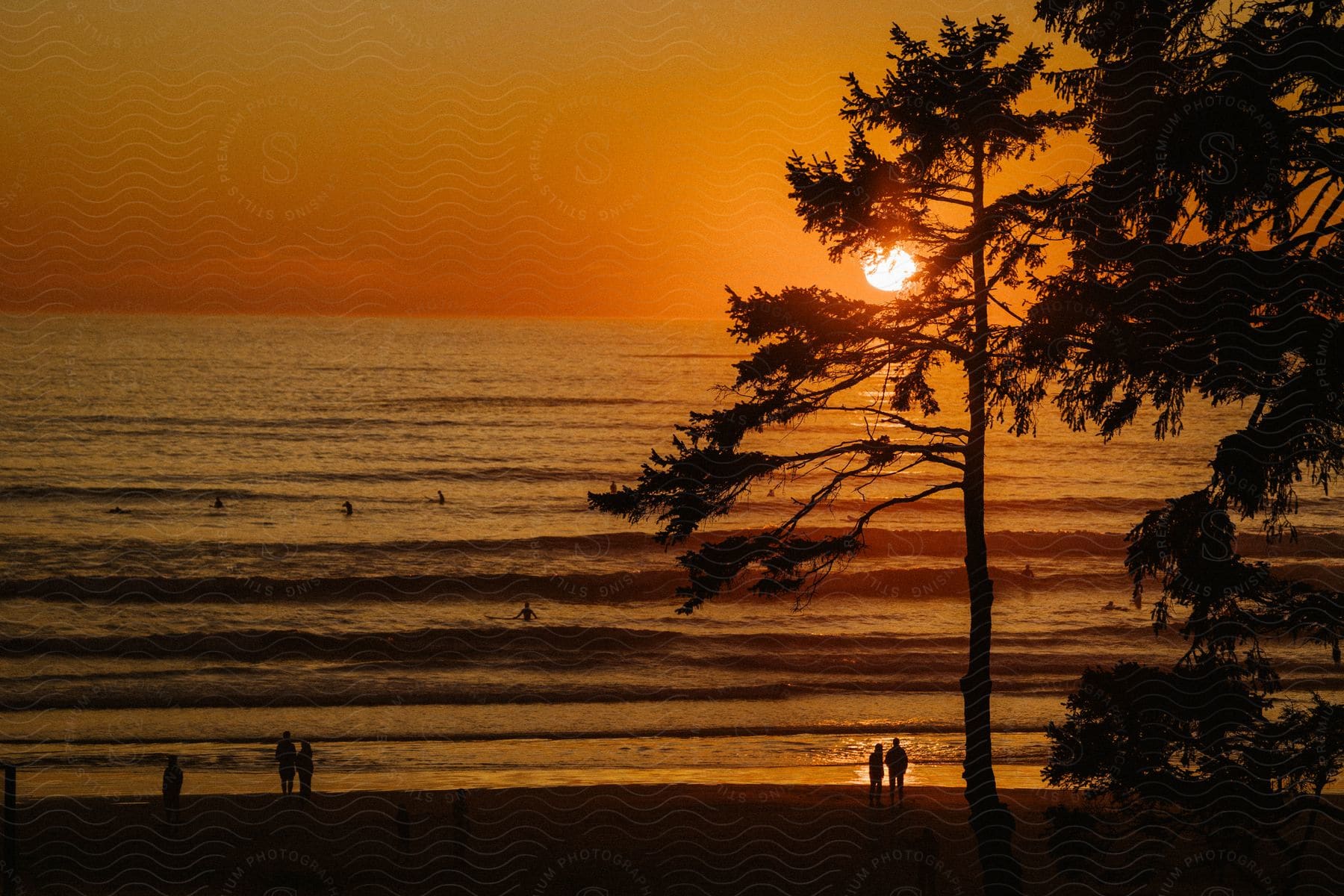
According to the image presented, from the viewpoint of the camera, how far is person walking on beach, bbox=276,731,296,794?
781 inches

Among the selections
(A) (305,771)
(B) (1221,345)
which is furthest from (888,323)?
(A) (305,771)

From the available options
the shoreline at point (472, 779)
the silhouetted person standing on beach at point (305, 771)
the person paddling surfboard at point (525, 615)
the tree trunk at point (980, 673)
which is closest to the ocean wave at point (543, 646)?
the person paddling surfboard at point (525, 615)

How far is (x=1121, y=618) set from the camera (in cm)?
3525

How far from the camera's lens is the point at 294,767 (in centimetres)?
2002

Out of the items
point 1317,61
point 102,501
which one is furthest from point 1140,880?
point 102,501

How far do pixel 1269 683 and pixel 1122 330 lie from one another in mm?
2823

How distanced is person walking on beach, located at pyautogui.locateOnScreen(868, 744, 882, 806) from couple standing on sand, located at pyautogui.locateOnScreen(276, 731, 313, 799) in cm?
1062

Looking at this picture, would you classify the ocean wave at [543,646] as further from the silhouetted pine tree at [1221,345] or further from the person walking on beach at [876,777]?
the silhouetted pine tree at [1221,345]

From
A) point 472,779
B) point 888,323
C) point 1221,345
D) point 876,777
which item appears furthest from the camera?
point 472,779

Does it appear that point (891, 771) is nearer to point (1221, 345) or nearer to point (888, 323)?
point (888, 323)

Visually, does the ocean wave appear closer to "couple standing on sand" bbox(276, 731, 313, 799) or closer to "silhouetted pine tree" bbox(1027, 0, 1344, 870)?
"couple standing on sand" bbox(276, 731, 313, 799)

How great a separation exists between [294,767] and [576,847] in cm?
637

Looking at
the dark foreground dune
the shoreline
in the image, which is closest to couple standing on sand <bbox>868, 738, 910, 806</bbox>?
the dark foreground dune

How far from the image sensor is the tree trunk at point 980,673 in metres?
10.1
